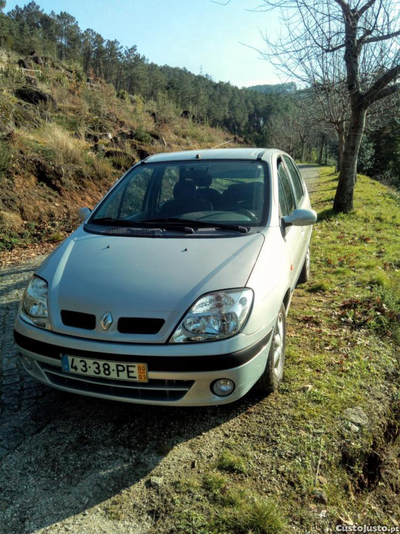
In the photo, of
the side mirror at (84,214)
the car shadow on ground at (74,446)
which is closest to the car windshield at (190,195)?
the side mirror at (84,214)

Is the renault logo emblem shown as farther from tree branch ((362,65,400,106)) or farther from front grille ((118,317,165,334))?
tree branch ((362,65,400,106))

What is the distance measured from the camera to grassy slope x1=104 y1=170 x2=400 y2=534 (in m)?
2.00

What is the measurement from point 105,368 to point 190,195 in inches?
70.8

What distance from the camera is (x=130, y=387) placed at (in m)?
2.29

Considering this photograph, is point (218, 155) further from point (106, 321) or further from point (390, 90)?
point (390, 90)

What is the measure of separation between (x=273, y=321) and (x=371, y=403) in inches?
43.5

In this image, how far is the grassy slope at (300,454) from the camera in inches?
78.6

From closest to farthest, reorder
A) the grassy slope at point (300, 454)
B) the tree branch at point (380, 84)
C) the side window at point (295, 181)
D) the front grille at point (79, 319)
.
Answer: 1. the grassy slope at point (300, 454)
2. the front grille at point (79, 319)
3. the side window at point (295, 181)
4. the tree branch at point (380, 84)

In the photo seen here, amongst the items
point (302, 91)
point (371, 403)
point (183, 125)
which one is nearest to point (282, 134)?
point (183, 125)

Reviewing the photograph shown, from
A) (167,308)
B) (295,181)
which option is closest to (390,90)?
(295,181)

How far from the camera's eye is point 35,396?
300cm

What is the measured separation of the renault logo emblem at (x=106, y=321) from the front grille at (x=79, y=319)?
0.07 m

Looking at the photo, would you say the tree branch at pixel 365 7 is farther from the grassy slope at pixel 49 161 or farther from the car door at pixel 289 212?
the grassy slope at pixel 49 161

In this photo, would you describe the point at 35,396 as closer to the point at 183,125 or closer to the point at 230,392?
the point at 230,392
